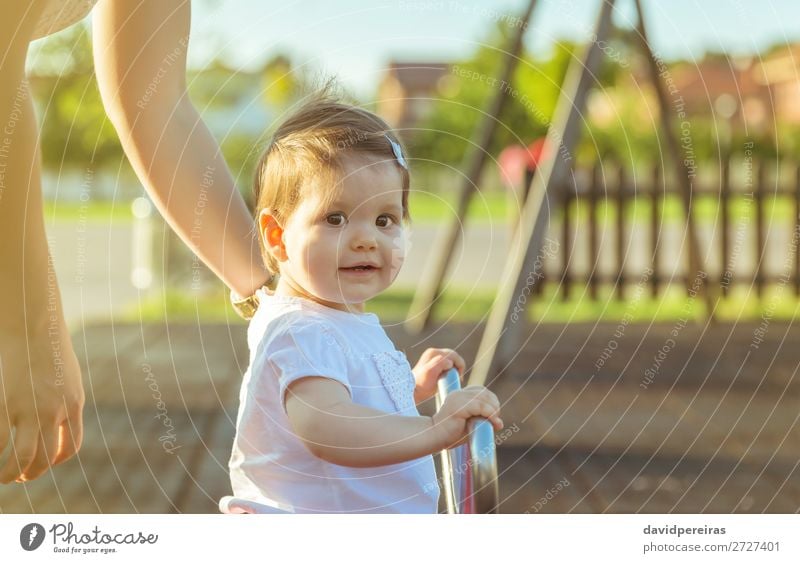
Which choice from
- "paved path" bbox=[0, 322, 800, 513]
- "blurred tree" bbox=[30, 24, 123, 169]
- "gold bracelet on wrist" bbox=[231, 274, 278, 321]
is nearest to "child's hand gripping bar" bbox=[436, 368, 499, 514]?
"gold bracelet on wrist" bbox=[231, 274, 278, 321]

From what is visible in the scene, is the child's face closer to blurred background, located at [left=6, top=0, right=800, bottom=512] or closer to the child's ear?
the child's ear

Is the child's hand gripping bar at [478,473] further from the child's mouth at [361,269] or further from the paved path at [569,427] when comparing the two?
the paved path at [569,427]

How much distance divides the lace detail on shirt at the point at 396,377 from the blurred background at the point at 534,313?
10.0 inches

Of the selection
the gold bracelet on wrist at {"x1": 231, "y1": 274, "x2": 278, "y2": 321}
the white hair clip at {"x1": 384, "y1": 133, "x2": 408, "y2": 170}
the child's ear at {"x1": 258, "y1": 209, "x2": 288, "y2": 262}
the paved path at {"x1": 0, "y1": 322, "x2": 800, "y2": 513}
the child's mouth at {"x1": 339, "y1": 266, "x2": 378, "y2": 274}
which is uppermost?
the white hair clip at {"x1": 384, "y1": 133, "x2": 408, "y2": 170}

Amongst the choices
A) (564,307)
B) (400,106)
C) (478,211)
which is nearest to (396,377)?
(564,307)

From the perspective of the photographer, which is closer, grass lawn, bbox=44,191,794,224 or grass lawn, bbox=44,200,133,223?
grass lawn, bbox=44,191,794,224

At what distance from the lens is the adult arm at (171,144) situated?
1283 millimetres

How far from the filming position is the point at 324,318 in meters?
1.11

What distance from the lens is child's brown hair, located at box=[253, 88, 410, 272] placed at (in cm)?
111

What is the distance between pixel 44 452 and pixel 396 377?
1.19 ft

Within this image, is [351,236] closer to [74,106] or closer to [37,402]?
[37,402]

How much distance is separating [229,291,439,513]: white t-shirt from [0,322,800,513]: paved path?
1311 mm
